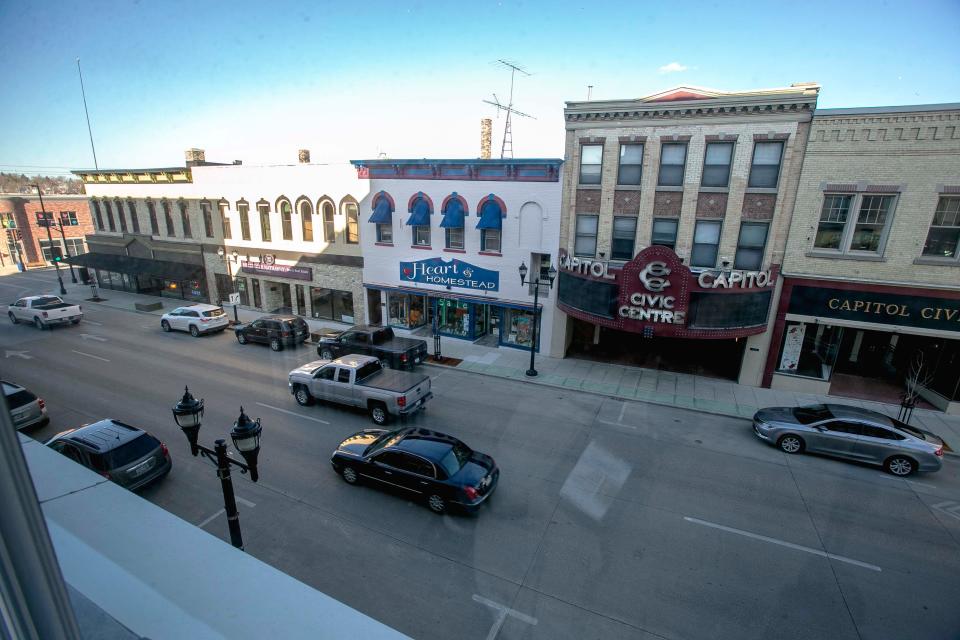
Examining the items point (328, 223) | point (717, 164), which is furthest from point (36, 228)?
point (717, 164)

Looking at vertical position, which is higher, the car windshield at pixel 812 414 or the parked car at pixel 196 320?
the car windshield at pixel 812 414

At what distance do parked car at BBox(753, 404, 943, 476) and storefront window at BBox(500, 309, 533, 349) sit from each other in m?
11.2

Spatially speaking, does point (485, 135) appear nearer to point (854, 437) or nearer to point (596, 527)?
point (854, 437)

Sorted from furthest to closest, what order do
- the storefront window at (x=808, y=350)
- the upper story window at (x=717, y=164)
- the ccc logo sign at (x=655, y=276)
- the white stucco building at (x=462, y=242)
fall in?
the white stucco building at (x=462, y=242), the storefront window at (x=808, y=350), the upper story window at (x=717, y=164), the ccc logo sign at (x=655, y=276)

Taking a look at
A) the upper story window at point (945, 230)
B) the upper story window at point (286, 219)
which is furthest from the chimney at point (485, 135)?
the upper story window at point (945, 230)

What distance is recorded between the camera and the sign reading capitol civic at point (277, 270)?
2872 cm

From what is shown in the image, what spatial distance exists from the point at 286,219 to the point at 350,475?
21.2 m

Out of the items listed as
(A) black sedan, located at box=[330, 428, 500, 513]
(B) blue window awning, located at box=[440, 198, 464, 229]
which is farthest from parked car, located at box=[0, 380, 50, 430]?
(B) blue window awning, located at box=[440, 198, 464, 229]

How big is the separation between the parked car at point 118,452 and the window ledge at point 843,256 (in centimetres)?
2257

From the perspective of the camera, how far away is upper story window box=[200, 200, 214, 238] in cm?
3142

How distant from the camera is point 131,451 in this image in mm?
11406

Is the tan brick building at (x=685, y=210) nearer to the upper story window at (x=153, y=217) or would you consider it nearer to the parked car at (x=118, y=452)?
the parked car at (x=118, y=452)

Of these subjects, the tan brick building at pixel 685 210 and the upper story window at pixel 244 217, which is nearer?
the tan brick building at pixel 685 210

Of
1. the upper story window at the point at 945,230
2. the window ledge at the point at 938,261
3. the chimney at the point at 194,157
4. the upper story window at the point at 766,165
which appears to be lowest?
the window ledge at the point at 938,261
